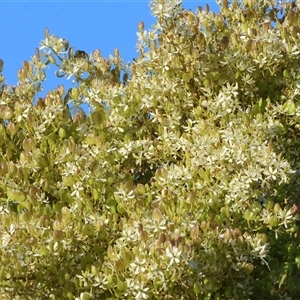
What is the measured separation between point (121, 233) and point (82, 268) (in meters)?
0.37

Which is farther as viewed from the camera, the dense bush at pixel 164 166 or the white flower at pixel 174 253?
the dense bush at pixel 164 166

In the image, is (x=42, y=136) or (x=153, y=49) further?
(x=153, y=49)

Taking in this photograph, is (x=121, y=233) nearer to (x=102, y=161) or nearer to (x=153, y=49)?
(x=102, y=161)

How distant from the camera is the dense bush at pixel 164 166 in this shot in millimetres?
4875

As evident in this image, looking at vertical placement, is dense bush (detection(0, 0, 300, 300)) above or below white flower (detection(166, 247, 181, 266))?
above

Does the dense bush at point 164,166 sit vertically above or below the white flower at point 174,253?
above

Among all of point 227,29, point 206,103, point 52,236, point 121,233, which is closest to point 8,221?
point 52,236

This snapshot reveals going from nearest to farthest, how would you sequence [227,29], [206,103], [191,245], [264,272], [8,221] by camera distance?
[191,245]
[8,221]
[264,272]
[206,103]
[227,29]

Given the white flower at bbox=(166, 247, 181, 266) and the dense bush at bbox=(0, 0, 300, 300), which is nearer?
the white flower at bbox=(166, 247, 181, 266)

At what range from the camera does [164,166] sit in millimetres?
5691

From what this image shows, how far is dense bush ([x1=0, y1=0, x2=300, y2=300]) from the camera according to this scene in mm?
4875

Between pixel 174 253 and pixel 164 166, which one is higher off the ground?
pixel 164 166

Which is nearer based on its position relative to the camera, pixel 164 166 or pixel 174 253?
pixel 174 253

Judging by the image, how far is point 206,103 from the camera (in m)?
5.89
